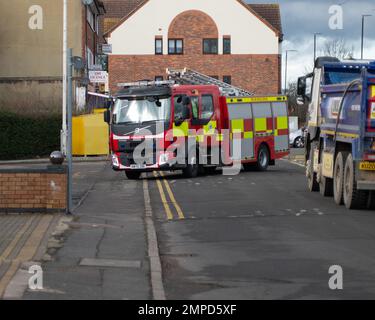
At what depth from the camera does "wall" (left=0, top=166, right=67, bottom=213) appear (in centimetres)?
1706

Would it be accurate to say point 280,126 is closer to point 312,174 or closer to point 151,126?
point 151,126

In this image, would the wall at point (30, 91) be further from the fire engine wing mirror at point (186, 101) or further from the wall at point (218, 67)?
the fire engine wing mirror at point (186, 101)

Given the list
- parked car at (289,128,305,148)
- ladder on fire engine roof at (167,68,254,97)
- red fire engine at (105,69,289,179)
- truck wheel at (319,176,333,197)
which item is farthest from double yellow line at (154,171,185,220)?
parked car at (289,128,305,148)

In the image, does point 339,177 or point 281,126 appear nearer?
point 339,177

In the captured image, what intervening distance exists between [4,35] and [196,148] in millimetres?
29303

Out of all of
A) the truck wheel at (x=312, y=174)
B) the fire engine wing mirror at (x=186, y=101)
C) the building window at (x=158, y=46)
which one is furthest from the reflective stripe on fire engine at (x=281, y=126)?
the building window at (x=158, y=46)

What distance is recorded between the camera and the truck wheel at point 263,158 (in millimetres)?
32719

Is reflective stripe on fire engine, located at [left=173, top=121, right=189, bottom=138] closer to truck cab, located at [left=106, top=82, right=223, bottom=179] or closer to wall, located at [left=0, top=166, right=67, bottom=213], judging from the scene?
truck cab, located at [left=106, top=82, right=223, bottom=179]

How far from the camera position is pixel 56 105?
50.3 meters

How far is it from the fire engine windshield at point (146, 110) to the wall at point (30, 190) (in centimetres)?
1111

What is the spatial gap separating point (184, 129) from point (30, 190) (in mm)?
11902

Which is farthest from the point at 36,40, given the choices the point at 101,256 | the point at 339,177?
the point at 101,256

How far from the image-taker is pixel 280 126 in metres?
33.7

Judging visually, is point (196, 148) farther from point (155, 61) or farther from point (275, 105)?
point (155, 61)
